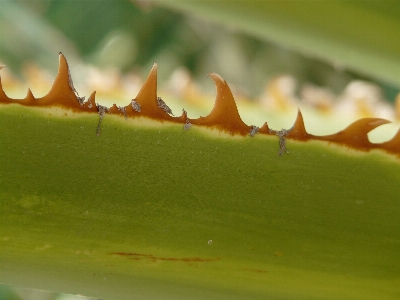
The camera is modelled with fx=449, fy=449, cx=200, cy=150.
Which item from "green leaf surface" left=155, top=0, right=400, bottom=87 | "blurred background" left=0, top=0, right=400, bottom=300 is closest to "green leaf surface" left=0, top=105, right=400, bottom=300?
"green leaf surface" left=155, top=0, right=400, bottom=87

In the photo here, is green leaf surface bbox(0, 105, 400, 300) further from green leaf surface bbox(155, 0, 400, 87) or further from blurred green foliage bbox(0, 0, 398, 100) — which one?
blurred green foliage bbox(0, 0, 398, 100)

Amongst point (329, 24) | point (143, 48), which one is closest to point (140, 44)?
point (143, 48)

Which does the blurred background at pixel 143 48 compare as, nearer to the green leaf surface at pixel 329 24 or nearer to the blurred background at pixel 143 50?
the blurred background at pixel 143 50

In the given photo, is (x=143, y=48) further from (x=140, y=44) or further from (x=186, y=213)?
(x=186, y=213)

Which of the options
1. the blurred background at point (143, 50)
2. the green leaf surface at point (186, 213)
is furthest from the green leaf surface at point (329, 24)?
the blurred background at point (143, 50)

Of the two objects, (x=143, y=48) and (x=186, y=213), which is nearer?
(x=186, y=213)
